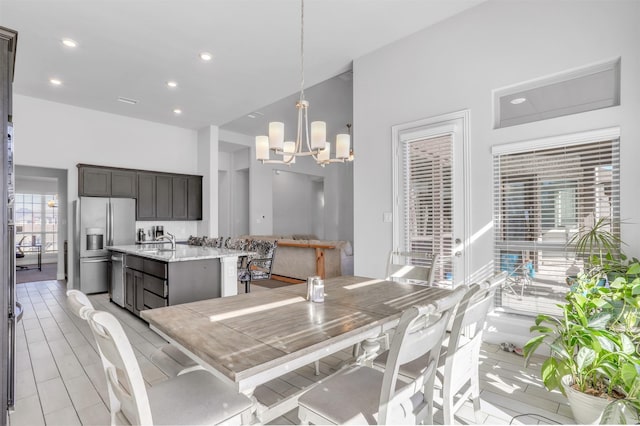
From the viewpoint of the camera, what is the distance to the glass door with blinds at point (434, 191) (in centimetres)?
342

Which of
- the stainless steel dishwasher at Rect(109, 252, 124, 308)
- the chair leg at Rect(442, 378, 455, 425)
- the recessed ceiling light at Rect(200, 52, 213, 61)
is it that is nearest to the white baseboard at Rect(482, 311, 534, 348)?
the chair leg at Rect(442, 378, 455, 425)

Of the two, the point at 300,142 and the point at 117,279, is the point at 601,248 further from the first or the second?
the point at 117,279

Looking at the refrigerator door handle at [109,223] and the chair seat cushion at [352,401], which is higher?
the refrigerator door handle at [109,223]

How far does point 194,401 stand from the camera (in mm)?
1286

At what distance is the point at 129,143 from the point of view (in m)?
6.68

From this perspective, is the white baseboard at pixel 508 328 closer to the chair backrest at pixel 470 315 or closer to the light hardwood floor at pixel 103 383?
the light hardwood floor at pixel 103 383

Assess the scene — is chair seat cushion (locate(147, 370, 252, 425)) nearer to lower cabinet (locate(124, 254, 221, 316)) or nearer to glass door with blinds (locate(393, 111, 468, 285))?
lower cabinet (locate(124, 254, 221, 316))

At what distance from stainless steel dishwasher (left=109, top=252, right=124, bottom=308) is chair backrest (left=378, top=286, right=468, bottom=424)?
4.63 meters

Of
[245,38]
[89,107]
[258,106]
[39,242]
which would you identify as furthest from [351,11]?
[39,242]

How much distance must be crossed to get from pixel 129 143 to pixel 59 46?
2.86 metres

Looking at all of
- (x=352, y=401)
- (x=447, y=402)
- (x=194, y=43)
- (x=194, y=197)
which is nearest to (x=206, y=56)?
(x=194, y=43)

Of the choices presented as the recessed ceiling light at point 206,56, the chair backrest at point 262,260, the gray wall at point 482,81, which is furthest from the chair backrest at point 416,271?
the recessed ceiling light at point 206,56

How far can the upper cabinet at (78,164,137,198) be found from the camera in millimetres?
5766

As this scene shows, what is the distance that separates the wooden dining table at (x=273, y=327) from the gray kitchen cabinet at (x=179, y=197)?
18.7 ft
